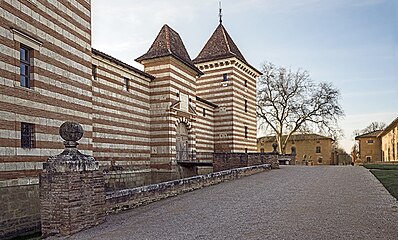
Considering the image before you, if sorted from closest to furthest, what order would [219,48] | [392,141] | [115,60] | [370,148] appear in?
1. [115,60]
2. [219,48]
3. [392,141]
4. [370,148]

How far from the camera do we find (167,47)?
73.1 feet

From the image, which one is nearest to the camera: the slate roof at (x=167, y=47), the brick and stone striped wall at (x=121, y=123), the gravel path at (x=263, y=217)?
the gravel path at (x=263, y=217)

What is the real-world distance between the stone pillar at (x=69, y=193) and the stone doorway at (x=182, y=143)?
1406cm

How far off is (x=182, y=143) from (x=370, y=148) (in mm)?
45716

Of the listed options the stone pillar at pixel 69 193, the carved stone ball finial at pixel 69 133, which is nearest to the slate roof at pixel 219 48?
the carved stone ball finial at pixel 69 133

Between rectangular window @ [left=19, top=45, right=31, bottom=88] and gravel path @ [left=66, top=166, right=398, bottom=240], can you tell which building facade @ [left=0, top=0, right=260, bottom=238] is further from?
gravel path @ [left=66, top=166, right=398, bottom=240]

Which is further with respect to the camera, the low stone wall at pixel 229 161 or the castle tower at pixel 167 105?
the low stone wall at pixel 229 161

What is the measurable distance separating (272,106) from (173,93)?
20330 mm

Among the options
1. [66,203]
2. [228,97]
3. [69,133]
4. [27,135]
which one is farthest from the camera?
[228,97]

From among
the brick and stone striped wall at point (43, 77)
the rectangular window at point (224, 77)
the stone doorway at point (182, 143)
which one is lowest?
the stone doorway at point (182, 143)

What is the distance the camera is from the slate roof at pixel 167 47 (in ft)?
72.5

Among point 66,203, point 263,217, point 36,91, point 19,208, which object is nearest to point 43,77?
point 36,91

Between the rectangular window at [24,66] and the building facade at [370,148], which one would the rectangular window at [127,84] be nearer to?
the rectangular window at [24,66]

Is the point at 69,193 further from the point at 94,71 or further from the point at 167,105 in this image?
the point at 167,105
